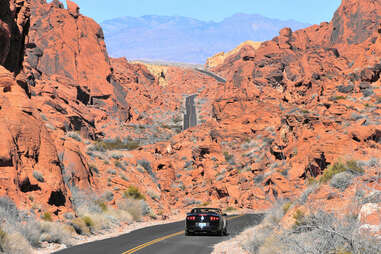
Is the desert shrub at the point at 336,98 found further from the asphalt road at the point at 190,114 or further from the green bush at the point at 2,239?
the asphalt road at the point at 190,114

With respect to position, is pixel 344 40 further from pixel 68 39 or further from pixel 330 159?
pixel 330 159

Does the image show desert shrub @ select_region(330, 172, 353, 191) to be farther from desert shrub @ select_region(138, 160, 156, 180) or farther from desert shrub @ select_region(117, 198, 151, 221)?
desert shrub @ select_region(138, 160, 156, 180)

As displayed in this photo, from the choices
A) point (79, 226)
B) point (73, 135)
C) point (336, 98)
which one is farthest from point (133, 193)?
point (336, 98)

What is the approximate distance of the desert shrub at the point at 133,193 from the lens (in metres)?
33.2

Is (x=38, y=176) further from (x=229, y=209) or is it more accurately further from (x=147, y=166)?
(x=229, y=209)

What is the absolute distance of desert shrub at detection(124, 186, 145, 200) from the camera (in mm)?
33250

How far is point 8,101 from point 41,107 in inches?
689

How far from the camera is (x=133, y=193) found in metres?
33.6

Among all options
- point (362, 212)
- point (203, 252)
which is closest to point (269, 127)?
point (203, 252)

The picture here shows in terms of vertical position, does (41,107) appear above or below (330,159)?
above

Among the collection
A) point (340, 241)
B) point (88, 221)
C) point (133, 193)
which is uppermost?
point (340, 241)

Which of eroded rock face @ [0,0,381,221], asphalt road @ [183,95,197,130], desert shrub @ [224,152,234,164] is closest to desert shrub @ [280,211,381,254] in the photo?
eroded rock face @ [0,0,381,221]

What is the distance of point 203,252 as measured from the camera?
53.8ft

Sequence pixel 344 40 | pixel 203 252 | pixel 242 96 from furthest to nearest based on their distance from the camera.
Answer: pixel 344 40 < pixel 242 96 < pixel 203 252
